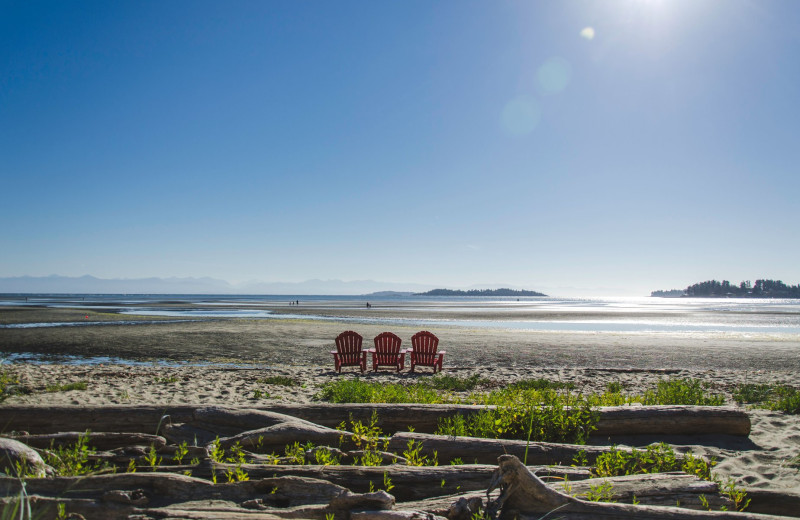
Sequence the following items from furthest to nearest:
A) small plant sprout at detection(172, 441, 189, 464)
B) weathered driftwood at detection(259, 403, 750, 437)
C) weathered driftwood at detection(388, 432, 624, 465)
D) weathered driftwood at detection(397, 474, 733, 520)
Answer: weathered driftwood at detection(259, 403, 750, 437) → weathered driftwood at detection(388, 432, 624, 465) → small plant sprout at detection(172, 441, 189, 464) → weathered driftwood at detection(397, 474, 733, 520)

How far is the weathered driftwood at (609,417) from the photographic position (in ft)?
14.8

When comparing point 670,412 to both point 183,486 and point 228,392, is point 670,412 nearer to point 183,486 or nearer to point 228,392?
point 183,486

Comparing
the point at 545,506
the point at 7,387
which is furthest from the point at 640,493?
the point at 7,387

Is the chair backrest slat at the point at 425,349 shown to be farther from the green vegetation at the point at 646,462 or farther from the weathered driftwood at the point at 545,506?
the weathered driftwood at the point at 545,506

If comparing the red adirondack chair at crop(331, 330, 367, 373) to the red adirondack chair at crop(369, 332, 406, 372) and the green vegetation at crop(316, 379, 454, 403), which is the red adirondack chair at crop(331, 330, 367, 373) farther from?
the green vegetation at crop(316, 379, 454, 403)

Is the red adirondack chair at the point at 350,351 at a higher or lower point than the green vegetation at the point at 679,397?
lower

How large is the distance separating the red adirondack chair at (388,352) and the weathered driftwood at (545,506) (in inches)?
351

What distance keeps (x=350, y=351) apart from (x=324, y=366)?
146 centimetres

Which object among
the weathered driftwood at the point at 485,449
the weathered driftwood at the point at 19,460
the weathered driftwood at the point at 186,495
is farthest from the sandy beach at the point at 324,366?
the weathered driftwood at the point at 186,495

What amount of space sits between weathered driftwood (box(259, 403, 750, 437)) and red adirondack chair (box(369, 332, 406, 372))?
6.88 m

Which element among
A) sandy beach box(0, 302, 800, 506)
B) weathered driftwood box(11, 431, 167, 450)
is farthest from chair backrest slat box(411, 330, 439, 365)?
weathered driftwood box(11, 431, 167, 450)

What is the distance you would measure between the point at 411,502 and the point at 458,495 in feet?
0.99

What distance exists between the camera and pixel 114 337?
20.1 m

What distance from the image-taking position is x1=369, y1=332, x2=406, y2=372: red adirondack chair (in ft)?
37.9
